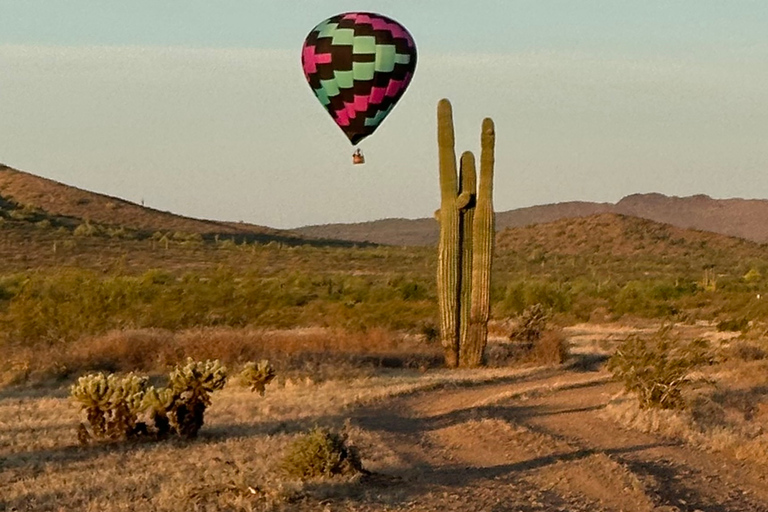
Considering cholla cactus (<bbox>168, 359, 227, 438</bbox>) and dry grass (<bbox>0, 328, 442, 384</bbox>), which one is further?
dry grass (<bbox>0, 328, 442, 384</bbox>)

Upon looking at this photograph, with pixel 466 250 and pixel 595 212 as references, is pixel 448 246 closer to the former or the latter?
pixel 466 250

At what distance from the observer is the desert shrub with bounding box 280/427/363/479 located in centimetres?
1002

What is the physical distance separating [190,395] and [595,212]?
153006mm

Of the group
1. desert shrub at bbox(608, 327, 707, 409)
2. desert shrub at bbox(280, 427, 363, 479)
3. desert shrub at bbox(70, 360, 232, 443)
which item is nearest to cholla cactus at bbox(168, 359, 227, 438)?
desert shrub at bbox(70, 360, 232, 443)

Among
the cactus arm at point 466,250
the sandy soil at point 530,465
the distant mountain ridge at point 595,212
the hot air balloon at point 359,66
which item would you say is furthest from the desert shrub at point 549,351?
the distant mountain ridge at point 595,212

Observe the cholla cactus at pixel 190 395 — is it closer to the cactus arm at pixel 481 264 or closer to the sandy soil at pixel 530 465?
the sandy soil at pixel 530 465

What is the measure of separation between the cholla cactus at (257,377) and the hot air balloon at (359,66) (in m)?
8.37

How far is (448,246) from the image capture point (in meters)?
22.2

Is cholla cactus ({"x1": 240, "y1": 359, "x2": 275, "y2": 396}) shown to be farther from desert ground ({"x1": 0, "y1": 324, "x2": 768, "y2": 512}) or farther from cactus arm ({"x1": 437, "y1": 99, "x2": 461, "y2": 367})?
cactus arm ({"x1": 437, "y1": 99, "x2": 461, "y2": 367})

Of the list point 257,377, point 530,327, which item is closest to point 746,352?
point 530,327

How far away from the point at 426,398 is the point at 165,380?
4587 mm

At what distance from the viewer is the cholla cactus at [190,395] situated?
41.7 ft

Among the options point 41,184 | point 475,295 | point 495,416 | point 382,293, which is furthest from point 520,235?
point 495,416

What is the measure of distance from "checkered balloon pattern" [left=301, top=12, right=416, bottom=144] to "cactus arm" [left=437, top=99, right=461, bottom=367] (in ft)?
8.37
